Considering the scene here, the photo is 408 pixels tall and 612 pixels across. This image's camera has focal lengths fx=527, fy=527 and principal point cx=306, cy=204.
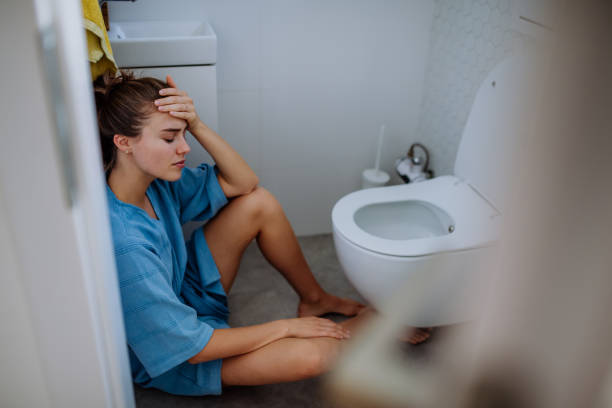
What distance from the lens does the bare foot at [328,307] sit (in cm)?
163

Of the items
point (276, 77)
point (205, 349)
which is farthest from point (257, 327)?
point (276, 77)

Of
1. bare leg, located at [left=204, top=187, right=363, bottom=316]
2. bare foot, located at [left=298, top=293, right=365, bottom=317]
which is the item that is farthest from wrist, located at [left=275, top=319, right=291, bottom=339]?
bare foot, located at [left=298, top=293, right=365, bottom=317]

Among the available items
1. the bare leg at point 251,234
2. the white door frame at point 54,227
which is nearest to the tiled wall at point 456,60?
the bare leg at point 251,234

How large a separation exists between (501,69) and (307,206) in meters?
0.92

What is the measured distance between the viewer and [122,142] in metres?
1.10

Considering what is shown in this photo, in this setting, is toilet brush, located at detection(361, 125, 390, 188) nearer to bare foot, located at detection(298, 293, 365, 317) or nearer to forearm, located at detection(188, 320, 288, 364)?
bare foot, located at detection(298, 293, 365, 317)

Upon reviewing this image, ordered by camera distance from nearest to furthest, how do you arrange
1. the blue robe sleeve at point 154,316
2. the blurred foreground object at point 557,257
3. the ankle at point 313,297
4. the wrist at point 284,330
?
the blurred foreground object at point 557,257
the blue robe sleeve at point 154,316
the wrist at point 284,330
the ankle at point 313,297

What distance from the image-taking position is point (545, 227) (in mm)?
166

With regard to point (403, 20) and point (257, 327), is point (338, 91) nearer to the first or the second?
point (403, 20)

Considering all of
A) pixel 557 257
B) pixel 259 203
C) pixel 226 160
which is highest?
pixel 557 257

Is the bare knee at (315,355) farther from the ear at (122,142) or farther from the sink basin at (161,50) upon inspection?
the sink basin at (161,50)

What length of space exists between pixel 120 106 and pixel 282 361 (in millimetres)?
670

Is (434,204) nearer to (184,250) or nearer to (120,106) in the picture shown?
(184,250)

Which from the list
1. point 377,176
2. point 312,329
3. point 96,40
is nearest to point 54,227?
point 96,40
